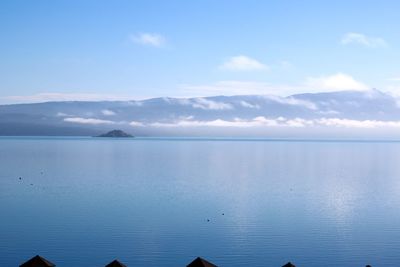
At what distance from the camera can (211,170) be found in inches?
5256

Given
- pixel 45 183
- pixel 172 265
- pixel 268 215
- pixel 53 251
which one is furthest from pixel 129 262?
pixel 45 183

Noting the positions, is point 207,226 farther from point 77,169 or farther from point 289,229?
point 77,169

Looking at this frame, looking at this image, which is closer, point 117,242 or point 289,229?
point 117,242

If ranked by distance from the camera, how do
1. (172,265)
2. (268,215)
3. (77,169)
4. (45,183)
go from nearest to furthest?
(172,265) < (268,215) < (45,183) < (77,169)

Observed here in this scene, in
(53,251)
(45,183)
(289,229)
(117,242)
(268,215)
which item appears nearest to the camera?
(53,251)

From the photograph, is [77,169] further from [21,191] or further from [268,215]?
[268,215]

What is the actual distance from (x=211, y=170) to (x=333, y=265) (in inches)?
3565

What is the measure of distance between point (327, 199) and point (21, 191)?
5294cm

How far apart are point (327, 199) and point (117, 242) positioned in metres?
44.1

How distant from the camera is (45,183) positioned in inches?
3762

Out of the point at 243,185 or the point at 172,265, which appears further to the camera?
the point at 243,185

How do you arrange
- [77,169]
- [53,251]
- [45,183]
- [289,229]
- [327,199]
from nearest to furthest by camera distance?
[53,251]
[289,229]
[327,199]
[45,183]
[77,169]

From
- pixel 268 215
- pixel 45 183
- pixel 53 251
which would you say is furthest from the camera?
pixel 45 183

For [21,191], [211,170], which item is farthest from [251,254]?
[211,170]
